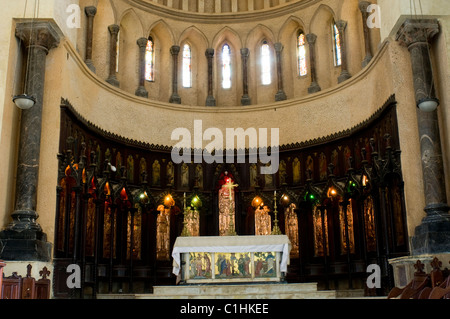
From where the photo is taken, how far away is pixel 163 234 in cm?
2022

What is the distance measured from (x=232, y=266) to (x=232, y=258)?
0.23 metres

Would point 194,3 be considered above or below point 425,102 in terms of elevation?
above

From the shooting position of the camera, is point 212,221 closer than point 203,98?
Yes

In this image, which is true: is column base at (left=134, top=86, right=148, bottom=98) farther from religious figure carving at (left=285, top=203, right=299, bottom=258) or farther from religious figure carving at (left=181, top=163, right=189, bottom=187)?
religious figure carving at (left=285, top=203, right=299, bottom=258)

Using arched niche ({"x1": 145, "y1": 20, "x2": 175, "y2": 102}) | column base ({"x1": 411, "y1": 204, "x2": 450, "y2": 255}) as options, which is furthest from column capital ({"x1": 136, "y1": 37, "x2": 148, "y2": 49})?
column base ({"x1": 411, "y1": 204, "x2": 450, "y2": 255})

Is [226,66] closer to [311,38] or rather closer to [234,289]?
[311,38]

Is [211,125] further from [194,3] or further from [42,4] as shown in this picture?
[42,4]

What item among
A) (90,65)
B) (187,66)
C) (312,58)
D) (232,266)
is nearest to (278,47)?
(312,58)

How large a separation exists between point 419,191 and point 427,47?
13.4 ft

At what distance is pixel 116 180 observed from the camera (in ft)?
62.4

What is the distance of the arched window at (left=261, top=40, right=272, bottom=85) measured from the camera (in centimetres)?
2342
